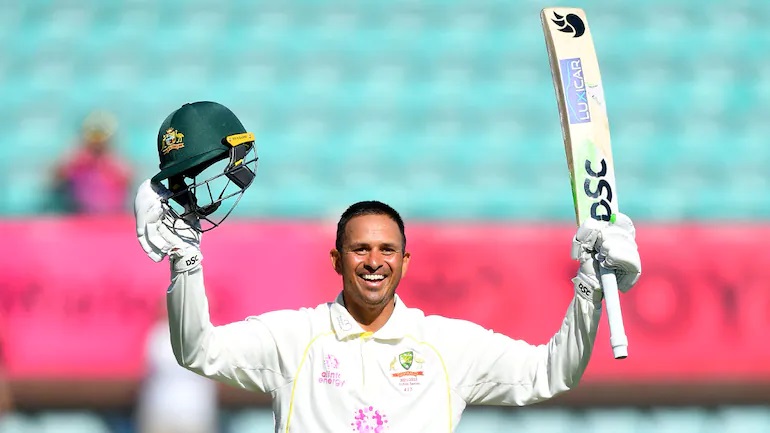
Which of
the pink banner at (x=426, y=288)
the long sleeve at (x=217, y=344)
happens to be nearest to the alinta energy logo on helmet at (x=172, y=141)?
the long sleeve at (x=217, y=344)

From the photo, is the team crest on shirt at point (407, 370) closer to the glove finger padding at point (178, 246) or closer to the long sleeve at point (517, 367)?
the long sleeve at point (517, 367)

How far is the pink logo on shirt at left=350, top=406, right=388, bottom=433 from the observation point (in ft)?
11.6

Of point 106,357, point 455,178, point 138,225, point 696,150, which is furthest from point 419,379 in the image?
point 696,150

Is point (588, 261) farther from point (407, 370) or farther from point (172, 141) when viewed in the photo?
point (172, 141)

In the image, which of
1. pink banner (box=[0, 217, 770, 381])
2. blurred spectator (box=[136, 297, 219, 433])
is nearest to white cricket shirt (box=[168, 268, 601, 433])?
blurred spectator (box=[136, 297, 219, 433])

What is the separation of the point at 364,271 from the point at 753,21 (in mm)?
7569

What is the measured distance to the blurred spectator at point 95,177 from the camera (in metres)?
8.49

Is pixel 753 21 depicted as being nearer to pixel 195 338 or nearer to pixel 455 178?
pixel 455 178

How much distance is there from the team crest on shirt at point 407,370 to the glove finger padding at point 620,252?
0.56m

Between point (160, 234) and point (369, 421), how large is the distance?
0.73 meters

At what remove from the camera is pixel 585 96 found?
405 cm

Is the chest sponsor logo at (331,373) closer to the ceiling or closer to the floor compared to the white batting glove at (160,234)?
closer to the floor

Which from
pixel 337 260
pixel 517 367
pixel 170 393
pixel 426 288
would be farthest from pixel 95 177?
pixel 517 367

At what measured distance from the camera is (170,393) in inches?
286
